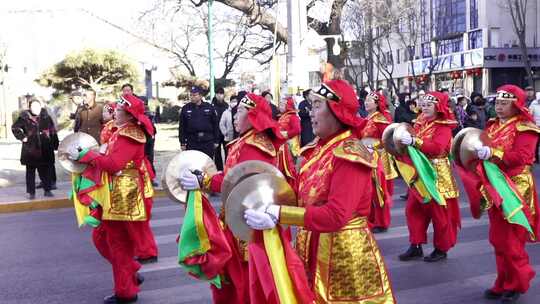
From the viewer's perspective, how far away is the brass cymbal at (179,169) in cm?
429

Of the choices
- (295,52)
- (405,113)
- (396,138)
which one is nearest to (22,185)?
(295,52)

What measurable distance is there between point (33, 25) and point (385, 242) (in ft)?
126

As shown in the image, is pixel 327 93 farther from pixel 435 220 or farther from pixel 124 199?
pixel 435 220

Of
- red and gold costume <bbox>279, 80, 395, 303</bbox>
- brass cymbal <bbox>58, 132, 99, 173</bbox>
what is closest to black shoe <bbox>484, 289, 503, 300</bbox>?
red and gold costume <bbox>279, 80, 395, 303</bbox>

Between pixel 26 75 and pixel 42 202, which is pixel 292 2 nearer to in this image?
pixel 42 202

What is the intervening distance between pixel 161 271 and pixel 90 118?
530 cm

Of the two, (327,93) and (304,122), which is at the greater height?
(327,93)

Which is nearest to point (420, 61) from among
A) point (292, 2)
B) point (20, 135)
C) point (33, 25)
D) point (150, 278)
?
point (33, 25)

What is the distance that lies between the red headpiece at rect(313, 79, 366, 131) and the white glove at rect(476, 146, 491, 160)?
2.24m

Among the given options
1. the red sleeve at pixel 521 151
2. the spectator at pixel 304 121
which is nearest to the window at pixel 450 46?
the spectator at pixel 304 121

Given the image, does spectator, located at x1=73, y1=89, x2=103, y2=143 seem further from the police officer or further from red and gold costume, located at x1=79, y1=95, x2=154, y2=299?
red and gold costume, located at x1=79, y1=95, x2=154, y2=299

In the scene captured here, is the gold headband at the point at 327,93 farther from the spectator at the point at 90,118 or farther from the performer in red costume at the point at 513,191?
the spectator at the point at 90,118

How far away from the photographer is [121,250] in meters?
5.39

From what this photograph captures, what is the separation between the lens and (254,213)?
118 inches
